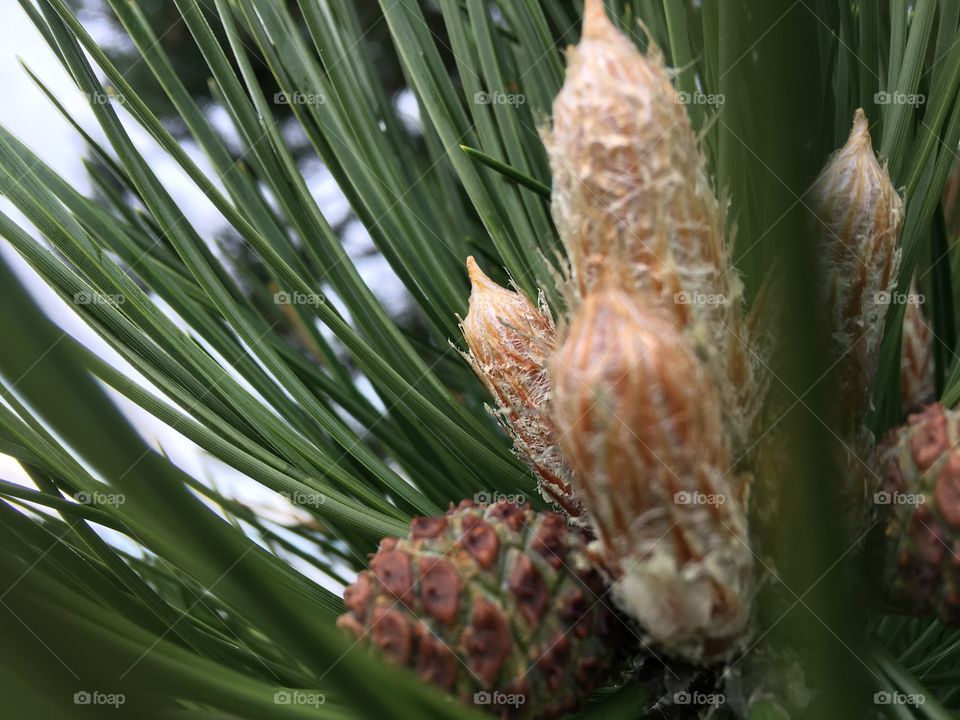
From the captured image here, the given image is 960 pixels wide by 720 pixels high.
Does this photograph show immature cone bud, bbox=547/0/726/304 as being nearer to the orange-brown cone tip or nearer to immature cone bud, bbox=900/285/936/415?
the orange-brown cone tip

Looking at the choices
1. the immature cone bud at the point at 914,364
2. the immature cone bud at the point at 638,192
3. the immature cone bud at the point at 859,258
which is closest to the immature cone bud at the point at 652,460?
the immature cone bud at the point at 638,192

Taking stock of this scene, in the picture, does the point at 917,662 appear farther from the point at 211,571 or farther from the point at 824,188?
the point at 211,571

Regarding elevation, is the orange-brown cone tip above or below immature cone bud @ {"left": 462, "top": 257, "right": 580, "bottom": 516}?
above

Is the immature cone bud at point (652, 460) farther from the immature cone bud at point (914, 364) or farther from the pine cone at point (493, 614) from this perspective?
the immature cone bud at point (914, 364)

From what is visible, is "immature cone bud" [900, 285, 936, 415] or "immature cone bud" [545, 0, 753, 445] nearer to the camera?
"immature cone bud" [545, 0, 753, 445]

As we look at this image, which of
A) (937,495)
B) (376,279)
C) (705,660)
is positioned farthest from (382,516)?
(376,279)

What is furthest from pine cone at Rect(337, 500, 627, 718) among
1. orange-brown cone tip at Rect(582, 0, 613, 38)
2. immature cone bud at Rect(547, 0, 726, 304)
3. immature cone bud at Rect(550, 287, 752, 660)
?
orange-brown cone tip at Rect(582, 0, 613, 38)
